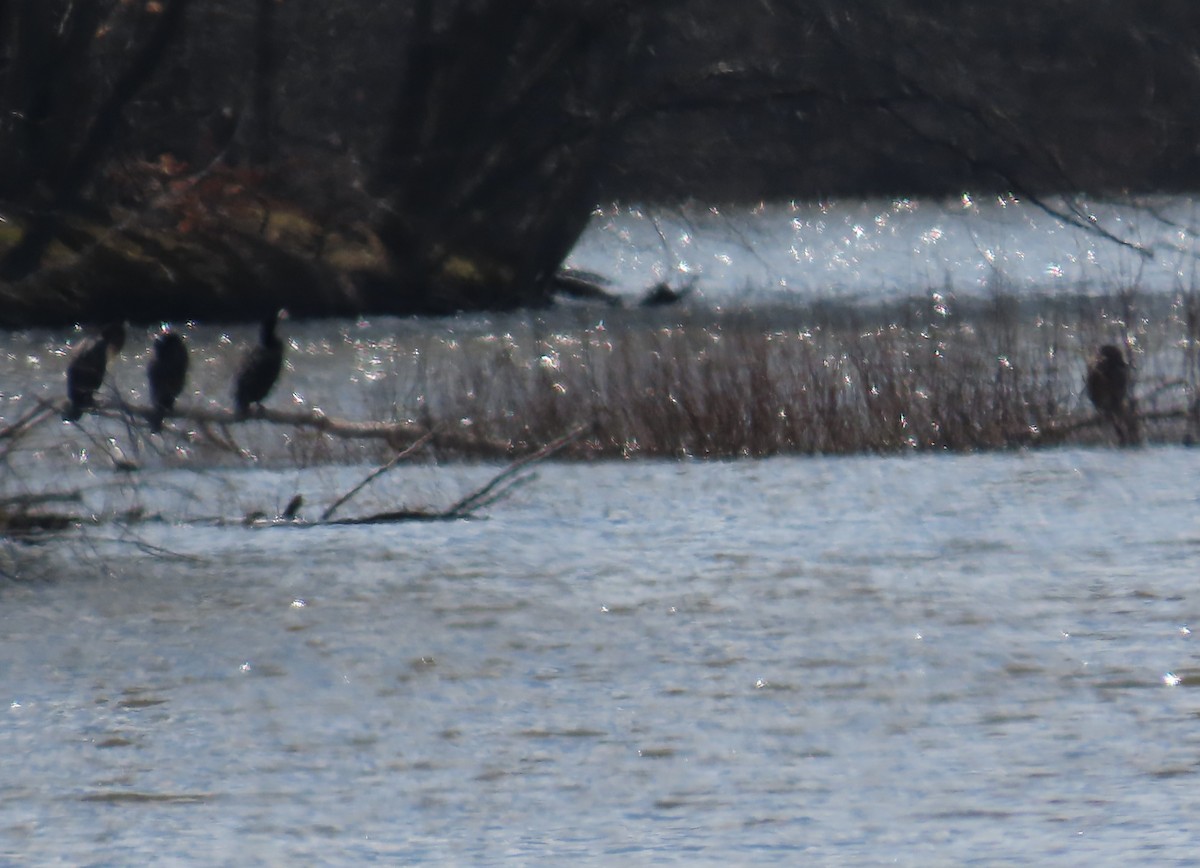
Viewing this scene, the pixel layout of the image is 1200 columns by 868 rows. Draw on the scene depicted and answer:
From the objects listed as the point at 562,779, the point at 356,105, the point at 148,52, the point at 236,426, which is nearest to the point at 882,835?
the point at 562,779

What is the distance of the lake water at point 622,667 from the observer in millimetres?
4434

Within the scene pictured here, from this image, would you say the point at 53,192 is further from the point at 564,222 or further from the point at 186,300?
the point at 564,222

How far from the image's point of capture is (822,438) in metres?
9.97

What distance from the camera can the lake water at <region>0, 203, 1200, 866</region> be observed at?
4.43 meters

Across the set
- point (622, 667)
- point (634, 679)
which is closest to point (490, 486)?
point (622, 667)

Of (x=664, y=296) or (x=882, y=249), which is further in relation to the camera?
(x=882, y=249)

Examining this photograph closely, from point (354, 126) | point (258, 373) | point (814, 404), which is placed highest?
point (354, 126)

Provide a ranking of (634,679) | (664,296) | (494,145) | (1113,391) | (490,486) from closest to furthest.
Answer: (634,679)
(490,486)
(1113,391)
(664,296)
(494,145)

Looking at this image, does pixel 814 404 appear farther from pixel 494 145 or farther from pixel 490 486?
pixel 494 145

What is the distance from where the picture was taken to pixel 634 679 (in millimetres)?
5879

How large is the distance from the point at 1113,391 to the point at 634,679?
Answer: 473 centimetres

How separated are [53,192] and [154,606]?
13099 mm

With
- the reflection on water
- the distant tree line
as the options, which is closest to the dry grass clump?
the distant tree line

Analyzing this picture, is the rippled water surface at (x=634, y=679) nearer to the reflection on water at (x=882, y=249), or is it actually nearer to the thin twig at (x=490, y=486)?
the thin twig at (x=490, y=486)
